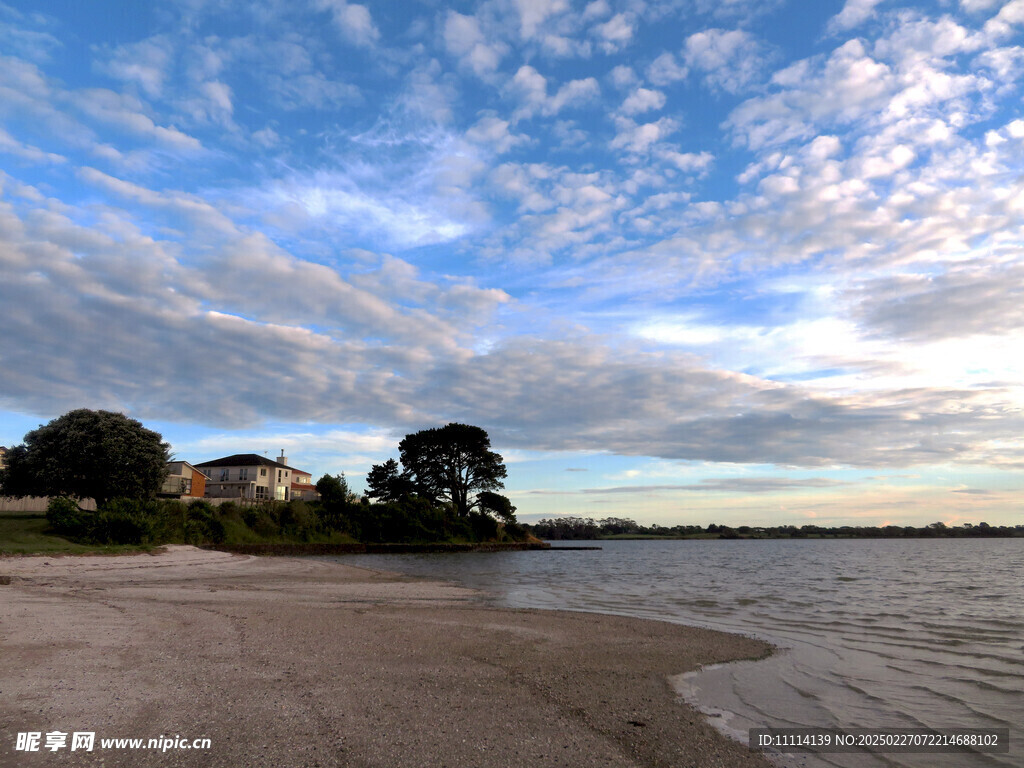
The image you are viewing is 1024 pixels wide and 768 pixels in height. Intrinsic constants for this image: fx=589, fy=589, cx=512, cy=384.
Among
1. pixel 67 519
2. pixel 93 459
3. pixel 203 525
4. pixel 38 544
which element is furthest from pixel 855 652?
pixel 203 525

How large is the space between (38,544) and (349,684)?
2988 centimetres

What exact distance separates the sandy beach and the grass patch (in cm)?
1476

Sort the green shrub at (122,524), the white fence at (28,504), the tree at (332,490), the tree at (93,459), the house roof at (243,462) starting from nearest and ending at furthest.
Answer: the green shrub at (122,524) < the tree at (93,459) < the white fence at (28,504) < the tree at (332,490) < the house roof at (243,462)

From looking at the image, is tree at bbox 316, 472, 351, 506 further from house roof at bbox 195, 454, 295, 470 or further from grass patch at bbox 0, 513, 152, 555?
grass patch at bbox 0, 513, 152, 555

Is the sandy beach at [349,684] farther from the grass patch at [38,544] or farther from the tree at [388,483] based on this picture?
the tree at [388,483]

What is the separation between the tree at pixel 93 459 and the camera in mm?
42469

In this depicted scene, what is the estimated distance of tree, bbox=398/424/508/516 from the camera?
239ft

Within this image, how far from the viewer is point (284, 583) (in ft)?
77.8

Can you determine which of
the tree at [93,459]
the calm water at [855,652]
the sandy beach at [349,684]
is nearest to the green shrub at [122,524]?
the tree at [93,459]

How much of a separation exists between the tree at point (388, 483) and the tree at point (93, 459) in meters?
31.4

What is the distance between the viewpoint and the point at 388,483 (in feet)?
246

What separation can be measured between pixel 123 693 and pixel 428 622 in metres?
7.74

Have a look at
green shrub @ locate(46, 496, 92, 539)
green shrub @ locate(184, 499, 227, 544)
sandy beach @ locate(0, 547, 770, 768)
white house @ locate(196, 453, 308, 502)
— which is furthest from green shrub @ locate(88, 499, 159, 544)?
white house @ locate(196, 453, 308, 502)

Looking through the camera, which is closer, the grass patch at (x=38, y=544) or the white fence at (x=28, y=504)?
the grass patch at (x=38, y=544)
